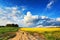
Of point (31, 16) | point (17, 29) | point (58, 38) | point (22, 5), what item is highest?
point (22, 5)

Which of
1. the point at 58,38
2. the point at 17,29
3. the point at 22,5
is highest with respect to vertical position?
the point at 22,5

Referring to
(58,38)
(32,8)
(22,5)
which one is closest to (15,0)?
(22,5)

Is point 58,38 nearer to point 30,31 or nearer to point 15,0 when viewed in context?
point 30,31

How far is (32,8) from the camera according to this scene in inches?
165

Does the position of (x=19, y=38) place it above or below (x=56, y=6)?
below

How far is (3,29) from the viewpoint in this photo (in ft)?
13.6

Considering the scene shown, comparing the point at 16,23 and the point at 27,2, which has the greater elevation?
the point at 27,2

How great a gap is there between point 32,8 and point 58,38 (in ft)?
3.40

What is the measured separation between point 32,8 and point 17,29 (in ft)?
2.25

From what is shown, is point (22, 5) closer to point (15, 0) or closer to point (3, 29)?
point (15, 0)

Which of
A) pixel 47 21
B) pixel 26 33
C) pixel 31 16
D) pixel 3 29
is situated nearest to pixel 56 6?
pixel 47 21

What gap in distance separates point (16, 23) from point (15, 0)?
2.01 ft

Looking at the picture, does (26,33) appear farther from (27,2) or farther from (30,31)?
(27,2)

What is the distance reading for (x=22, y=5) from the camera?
4.23 metres
